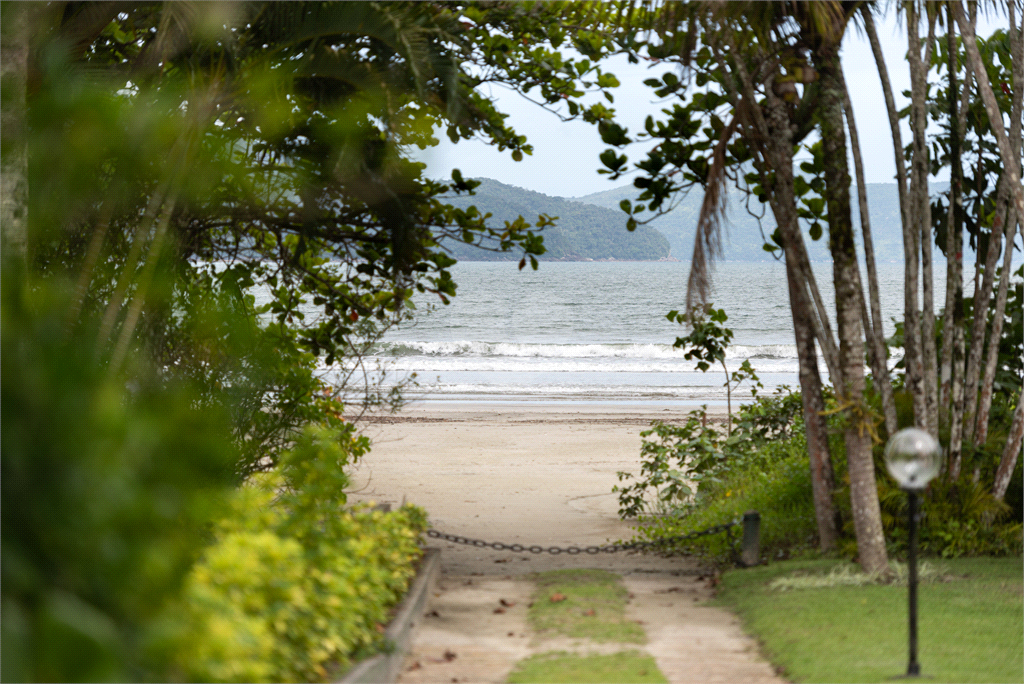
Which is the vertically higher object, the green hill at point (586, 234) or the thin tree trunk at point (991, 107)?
the green hill at point (586, 234)

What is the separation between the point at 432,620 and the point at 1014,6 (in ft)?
21.0

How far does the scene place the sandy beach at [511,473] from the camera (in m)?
8.43

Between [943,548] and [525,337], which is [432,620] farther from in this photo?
[525,337]

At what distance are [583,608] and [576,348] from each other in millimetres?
32589

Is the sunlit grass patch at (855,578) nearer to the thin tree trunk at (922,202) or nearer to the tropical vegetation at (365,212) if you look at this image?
the tropical vegetation at (365,212)

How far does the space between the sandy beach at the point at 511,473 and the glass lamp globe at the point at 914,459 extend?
11.4 feet

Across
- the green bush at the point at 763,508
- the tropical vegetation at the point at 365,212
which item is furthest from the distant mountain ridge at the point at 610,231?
the tropical vegetation at the point at 365,212

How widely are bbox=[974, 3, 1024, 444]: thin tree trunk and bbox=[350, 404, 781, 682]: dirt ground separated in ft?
8.45

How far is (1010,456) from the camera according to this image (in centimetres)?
615

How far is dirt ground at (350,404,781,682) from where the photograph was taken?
14.8ft

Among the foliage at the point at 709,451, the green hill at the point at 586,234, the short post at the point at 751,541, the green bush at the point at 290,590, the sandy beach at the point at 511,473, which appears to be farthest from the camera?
the green hill at the point at 586,234

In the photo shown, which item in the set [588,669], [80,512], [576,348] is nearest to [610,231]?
[576,348]

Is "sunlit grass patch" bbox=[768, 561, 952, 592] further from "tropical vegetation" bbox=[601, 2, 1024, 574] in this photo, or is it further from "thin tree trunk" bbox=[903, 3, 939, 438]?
"thin tree trunk" bbox=[903, 3, 939, 438]

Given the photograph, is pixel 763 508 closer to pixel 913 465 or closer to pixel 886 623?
pixel 886 623
